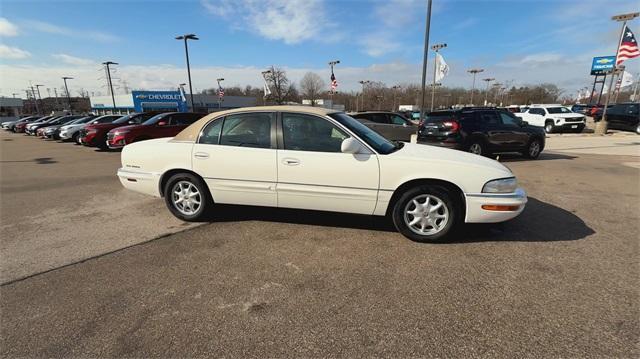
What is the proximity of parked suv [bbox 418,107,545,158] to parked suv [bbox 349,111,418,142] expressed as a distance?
256 cm

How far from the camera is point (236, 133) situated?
4.16 meters

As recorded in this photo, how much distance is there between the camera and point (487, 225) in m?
4.33

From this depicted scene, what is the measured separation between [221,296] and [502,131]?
9762 millimetres

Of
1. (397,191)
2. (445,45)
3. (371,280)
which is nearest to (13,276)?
(371,280)

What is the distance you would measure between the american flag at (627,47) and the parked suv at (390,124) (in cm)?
1206

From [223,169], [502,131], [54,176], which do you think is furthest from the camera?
[502,131]

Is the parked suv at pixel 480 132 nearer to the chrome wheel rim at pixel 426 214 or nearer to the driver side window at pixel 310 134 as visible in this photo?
the chrome wheel rim at pixel 426 214

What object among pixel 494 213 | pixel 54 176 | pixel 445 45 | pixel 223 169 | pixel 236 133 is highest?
pixel 445 45

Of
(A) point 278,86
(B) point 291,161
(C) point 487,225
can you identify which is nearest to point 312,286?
(B) point 291,161

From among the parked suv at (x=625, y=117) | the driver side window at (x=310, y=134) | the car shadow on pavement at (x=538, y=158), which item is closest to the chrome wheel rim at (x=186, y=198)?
the driver side window at (x=310, y=134)

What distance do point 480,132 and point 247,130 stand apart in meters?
7.90

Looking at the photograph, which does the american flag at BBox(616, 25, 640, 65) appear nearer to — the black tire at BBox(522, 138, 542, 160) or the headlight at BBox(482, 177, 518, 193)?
the black tire at BBox(522, 138, 542, 160)

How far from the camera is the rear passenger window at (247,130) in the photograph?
4.04 metres

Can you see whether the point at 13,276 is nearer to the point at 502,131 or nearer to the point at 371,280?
the point at 371,280
